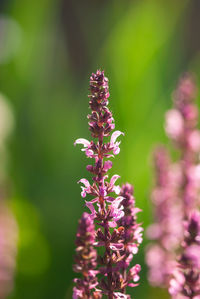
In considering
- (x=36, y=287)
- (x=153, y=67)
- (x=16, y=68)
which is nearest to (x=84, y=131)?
(x=153, y=67)

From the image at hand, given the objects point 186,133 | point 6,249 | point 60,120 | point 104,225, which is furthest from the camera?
point 60,120

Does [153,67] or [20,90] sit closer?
[153,67]

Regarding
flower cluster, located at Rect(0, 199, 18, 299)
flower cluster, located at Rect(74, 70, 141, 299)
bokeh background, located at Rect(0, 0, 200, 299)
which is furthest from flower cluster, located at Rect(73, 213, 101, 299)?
bokeh background, located at Rect(0, 0, 200, 299)

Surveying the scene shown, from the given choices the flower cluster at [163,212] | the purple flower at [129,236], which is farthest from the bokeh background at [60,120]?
the purple flower at [129,236]

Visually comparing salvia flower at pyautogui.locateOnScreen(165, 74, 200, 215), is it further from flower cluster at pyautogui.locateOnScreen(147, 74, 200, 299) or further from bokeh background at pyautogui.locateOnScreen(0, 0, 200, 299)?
bokeh background at pyautogui.locateOnScreen(0, 0, 200, 299)

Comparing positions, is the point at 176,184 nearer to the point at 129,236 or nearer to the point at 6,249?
the point at 129,236

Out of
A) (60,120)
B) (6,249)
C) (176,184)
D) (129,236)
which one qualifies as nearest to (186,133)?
(176,184)

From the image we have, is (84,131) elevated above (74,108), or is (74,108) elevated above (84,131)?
(74,108)

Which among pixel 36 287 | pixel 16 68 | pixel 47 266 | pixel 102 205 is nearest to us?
pixel 102 205

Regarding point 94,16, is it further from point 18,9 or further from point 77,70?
point 18,9
